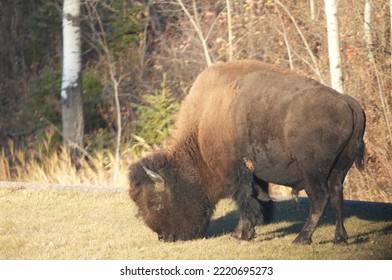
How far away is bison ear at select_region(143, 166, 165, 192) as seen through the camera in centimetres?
1073

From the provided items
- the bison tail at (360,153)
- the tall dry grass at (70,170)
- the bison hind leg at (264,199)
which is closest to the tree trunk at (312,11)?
the tall dry grass at (70,170)

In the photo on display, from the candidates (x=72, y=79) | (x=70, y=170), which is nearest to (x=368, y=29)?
(x=70, y=170)

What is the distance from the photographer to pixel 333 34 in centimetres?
1349

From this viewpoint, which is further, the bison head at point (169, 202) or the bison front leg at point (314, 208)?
the bison head at point (169, 202)

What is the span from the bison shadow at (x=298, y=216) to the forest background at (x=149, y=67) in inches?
67.5

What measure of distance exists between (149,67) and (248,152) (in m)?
12.9

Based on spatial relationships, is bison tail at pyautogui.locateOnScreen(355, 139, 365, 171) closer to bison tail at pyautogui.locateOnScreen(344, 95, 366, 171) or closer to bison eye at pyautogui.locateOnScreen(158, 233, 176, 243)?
bison tail at pyautogui.locateOnScreen(344, 95, 366, 171)

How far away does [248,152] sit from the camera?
10547 mm

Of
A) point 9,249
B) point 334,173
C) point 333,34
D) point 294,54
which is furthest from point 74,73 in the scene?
point 334,173

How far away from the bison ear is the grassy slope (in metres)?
0.67

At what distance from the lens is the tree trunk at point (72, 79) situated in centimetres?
1814

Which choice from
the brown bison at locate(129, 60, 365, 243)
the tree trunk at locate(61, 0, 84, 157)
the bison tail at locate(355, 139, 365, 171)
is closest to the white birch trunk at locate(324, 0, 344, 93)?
the brown bison at locate(129, 60, 365, 243)

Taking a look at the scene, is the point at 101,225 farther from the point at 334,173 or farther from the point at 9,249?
the point at 334,173

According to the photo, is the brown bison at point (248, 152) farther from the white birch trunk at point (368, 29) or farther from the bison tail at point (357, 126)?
the white birch trunk at point (368, 29)
